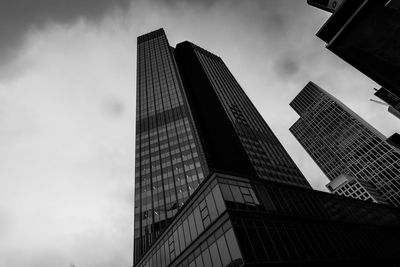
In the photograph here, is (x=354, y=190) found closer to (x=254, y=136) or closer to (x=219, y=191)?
(x=254, y=136)

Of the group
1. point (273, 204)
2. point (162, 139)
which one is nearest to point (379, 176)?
point (162, 139)

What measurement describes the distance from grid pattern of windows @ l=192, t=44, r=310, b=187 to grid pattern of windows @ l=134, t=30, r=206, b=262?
1956cm

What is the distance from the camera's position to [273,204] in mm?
32875

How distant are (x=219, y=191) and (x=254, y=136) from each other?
82644 millimetres

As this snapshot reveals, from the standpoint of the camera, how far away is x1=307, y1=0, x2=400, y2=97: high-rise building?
20.7 meters

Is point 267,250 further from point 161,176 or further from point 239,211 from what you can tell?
point 161,176

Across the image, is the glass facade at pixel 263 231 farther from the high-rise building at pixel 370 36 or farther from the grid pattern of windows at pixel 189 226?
the high-rise building at pixel 370 36

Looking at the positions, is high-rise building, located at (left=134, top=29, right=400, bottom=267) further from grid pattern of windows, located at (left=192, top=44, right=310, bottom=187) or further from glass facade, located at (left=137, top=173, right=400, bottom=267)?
grid pattern of windows, located at (left=192, top=44, right=310, bottom=187)

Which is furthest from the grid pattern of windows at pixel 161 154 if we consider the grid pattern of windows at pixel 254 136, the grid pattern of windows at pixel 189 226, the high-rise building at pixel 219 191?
the grid pattern of windows at pixel 189 226

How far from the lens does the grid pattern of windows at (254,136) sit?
9344 cm

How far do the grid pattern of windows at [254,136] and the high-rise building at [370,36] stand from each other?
2477 inches

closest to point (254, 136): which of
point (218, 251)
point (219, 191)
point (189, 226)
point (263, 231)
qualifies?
point (189, 226)

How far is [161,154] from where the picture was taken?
93.3 meters

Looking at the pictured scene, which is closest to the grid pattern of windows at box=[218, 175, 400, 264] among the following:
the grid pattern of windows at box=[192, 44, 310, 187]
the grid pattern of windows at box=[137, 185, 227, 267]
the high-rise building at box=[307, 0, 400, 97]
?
the grid pattern of windows at box=[137, 185, 227, 267]
